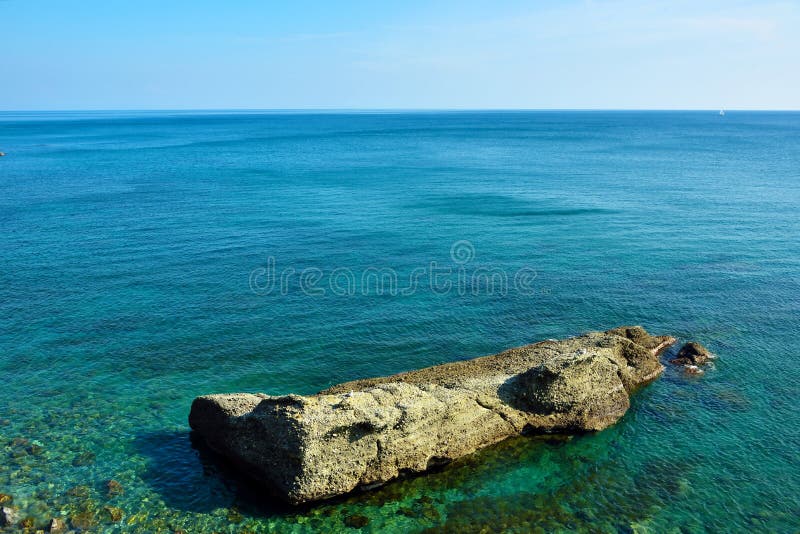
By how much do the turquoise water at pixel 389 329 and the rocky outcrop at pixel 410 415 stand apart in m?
1.13

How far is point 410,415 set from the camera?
2827 cm

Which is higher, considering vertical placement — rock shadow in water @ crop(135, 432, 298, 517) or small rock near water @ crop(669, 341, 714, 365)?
small rock near water @ crop(669, 341, 714, 365)

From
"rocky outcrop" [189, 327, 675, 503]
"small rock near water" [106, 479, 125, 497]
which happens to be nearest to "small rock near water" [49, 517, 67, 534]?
"small rock near water" [106, 479, 125, 497]

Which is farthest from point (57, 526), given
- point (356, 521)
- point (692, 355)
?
point (692, 355)

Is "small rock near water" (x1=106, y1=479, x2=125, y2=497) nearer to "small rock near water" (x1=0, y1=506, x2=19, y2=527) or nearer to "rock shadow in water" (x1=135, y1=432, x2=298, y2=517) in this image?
"rock shadow in water" (x1=135, y1=432, x2=298, y2=517)

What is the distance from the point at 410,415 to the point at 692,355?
23.1 meters

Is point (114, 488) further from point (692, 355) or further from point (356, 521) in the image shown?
point (692, 355)

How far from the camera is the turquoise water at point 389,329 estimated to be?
87.9ft

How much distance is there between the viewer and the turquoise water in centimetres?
2680

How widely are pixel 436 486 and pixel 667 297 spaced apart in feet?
106

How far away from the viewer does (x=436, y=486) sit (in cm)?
2791

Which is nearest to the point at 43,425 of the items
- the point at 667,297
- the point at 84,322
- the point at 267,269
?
the point at 84,322

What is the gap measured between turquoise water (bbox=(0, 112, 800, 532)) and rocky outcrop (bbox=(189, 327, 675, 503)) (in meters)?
1.13

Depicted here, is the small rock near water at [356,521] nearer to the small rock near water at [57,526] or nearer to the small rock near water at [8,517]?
the small rock near water at [57,526]
